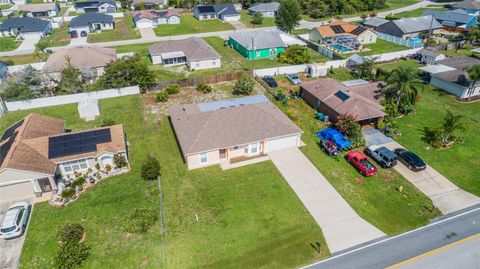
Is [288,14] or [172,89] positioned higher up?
[288,14]

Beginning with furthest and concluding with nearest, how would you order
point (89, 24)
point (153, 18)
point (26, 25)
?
point (153, 18)
point (89, 24)
point (26, 25)

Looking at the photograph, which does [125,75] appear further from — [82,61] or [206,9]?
[206,9]

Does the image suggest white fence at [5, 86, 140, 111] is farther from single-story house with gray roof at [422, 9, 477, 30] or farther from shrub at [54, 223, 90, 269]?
single-story house with gray roof at [422, 9, 477, 30]

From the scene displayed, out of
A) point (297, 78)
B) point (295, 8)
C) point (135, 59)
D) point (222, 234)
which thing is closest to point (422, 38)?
point (295, 8)

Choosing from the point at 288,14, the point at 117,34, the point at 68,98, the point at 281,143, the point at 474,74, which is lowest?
the point at 281,143

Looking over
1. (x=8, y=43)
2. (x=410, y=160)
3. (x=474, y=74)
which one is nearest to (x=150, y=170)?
(x=410, y=160)

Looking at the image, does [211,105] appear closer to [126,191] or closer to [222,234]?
[126,191]
